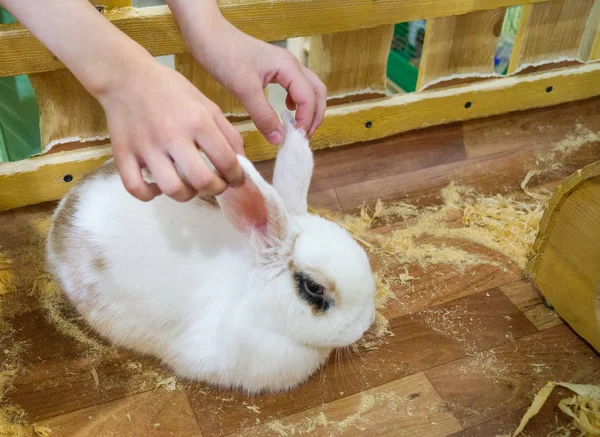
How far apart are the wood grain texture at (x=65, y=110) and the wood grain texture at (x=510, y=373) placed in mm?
1065

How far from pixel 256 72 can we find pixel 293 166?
0.20m

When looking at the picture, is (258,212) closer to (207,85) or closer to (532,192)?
(207,85)

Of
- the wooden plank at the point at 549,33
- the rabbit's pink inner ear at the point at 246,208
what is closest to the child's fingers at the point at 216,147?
the rabbit's pink inner ear at the point at 246,208

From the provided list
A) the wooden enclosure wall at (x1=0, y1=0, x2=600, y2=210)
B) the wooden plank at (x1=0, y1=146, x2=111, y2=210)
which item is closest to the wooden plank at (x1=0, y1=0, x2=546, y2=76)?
the wooden enclosure wall at (x1=0, y1=0, x2=600, y2=210)

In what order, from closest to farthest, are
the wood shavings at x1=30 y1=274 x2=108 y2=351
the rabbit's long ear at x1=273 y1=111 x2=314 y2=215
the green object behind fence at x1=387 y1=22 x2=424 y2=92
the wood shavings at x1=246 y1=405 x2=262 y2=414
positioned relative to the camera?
the rabbit's long ear at x1=273 y1=111 x2=314 y2=215
the wood shavings at x1=246 y1=405 x2=262 y2=414
the wood shavings at x1=30 y1=274 x2=108 y2=351
the green object behind fence at x1=387 y1=22 x2=424 y2=92

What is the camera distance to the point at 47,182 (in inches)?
64.9

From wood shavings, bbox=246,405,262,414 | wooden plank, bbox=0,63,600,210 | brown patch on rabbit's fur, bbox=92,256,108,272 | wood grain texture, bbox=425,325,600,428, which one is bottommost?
wood shavings, bbox=246,405,262,414

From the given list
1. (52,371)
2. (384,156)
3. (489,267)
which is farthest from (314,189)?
(52,371)

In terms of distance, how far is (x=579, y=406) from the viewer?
1.26m

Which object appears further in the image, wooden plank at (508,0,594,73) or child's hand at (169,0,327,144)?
wooden plank at (508,0,594,73)

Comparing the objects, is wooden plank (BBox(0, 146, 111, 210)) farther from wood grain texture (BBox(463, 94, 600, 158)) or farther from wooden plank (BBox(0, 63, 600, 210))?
wood grain texture (BBox(463, 94, 600, 158))

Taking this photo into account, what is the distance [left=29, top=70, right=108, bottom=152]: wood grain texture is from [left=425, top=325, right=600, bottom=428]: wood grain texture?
1.06 m

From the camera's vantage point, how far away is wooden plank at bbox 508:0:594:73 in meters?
1.96

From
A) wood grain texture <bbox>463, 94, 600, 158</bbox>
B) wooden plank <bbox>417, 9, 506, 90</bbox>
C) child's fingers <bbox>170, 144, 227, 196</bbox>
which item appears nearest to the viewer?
child's fingers <bbox>170, 144, 227, 196</bbox>
